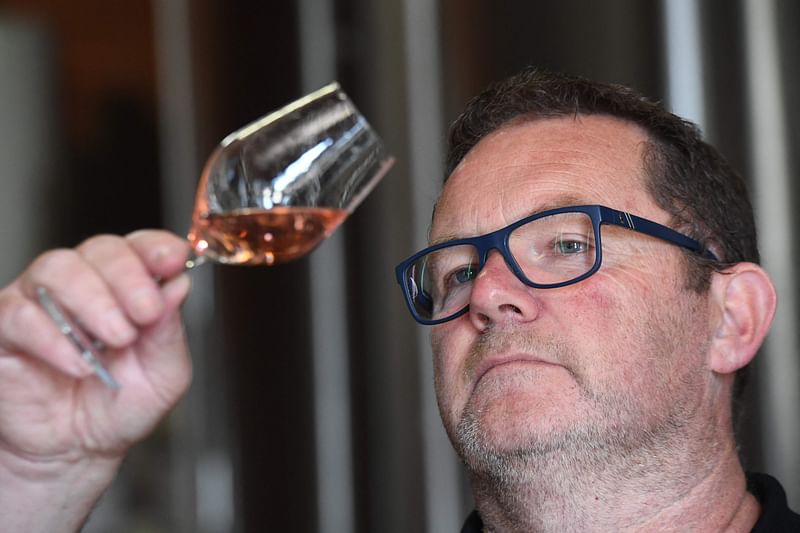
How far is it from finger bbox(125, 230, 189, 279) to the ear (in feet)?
3.31

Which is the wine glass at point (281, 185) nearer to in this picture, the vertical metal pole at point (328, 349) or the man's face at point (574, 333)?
the man's face at point (574, 333)

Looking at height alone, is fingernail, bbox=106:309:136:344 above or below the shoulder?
above

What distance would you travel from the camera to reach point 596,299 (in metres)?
1.62

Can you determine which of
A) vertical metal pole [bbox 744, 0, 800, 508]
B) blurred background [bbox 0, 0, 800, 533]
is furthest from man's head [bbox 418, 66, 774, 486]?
blurred background [bbox 0, 0, 800, 533]

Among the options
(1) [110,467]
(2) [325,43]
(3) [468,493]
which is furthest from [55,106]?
(1) [110,467]

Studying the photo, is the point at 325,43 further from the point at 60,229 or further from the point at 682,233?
the point at 682,233

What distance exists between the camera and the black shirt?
1.66m

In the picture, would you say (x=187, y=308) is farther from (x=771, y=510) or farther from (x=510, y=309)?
(x=771, y=510)

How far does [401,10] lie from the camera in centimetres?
359

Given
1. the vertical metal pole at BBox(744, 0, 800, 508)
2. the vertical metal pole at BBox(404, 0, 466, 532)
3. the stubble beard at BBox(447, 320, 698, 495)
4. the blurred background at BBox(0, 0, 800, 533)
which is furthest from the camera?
the blurred background at BBox(0, 0, 800, 533)

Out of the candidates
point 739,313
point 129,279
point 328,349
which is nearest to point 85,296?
point 129,279

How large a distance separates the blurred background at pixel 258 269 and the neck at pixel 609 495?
Answer: 163cm

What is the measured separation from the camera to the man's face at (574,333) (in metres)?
1.57

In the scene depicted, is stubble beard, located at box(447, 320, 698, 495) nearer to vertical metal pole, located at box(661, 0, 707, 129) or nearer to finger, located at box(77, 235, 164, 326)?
finger, located at box(77, 235, 164, 326)
